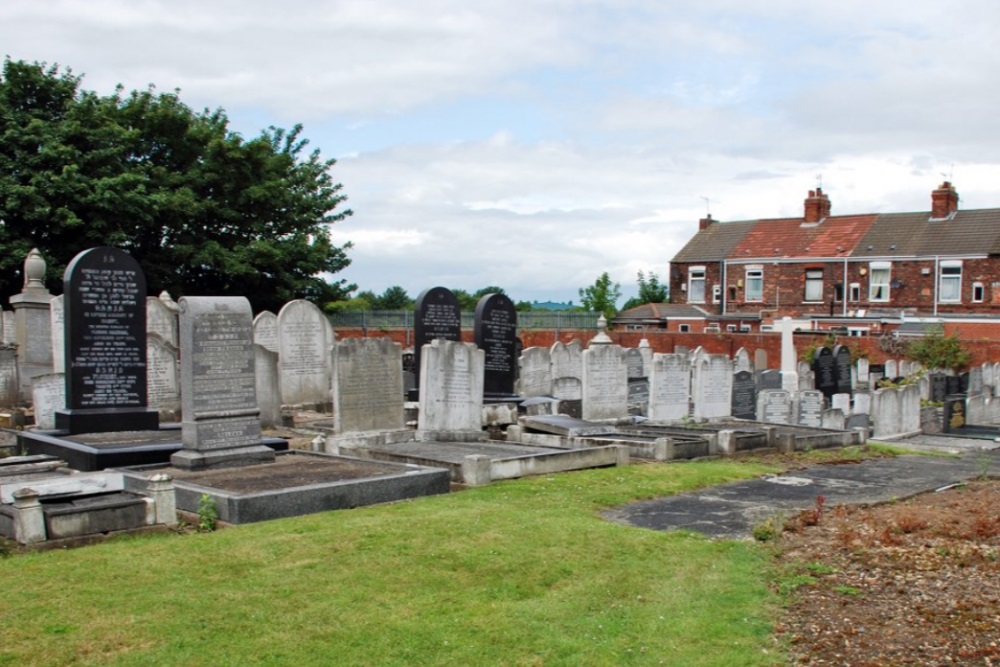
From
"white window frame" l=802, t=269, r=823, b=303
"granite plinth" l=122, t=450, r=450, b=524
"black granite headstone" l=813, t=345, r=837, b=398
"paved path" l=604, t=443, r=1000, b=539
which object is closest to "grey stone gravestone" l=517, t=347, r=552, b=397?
"black granite headstone" l=813, t=345, r=837, b=398

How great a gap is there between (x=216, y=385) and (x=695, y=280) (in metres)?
43.2

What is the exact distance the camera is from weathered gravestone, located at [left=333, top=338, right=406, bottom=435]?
1306cm

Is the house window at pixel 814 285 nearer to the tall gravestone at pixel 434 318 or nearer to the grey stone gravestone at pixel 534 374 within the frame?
the grey stone gravestone at pixel 534 374

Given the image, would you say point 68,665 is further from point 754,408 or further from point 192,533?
point 754,408

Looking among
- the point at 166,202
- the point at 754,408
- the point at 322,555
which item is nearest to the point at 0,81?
the point at 166,202

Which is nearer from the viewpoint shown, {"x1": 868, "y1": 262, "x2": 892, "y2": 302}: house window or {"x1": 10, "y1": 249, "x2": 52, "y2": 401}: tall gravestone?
{"x1": 10, "y1": 249, "x2": 52, "y2": 401}: tall gravestone

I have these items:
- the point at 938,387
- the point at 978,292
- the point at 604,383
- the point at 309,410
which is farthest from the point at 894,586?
the point at 978,292

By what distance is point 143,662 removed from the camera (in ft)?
16.7

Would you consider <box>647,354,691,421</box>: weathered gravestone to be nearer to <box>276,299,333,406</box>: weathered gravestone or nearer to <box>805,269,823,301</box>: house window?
<box>276,299,333,406</box>: weathered gravestone

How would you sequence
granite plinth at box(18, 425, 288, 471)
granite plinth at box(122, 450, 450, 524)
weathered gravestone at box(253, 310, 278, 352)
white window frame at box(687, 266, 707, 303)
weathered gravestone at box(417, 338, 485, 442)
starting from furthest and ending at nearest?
white window frame at box(687, 266, 707, 303), weathered gravestone at box(253, 310, 278, 352), weathered gravestone at box(417, 338, 485, 442), granite plinth at box(18, 425, 288, 471), granite plinth at box(122, 450, 450, 524)

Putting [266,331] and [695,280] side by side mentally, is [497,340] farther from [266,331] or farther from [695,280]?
[695,280]

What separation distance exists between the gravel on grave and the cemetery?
42mm

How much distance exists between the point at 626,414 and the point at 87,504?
11.3m

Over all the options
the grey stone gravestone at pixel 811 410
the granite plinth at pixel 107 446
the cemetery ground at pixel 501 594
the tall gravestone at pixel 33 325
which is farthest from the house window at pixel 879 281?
the granite plinth at pixel 107 446
